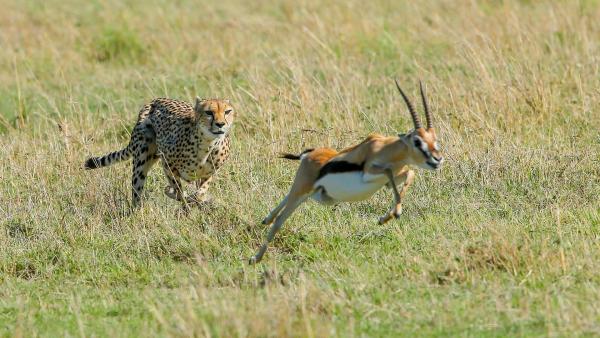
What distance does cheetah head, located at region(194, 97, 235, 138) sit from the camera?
7504 millimetres

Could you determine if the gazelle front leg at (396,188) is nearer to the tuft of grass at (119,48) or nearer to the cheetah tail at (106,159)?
the cheetah tail at (106,159)

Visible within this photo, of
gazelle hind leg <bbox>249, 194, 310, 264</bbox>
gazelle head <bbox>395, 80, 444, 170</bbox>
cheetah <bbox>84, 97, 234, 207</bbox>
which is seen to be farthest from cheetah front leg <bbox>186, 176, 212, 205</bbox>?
gazelle head <bbox>395, 80, 444, 170</bbox>

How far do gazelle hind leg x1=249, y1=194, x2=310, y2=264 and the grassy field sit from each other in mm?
91

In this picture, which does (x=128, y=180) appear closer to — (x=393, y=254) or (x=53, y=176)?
(x=53, y=176)

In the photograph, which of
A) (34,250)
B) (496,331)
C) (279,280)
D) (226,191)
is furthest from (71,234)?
(496,331)

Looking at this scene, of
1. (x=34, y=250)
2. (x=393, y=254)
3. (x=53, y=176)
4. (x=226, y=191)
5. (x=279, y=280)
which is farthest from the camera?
(x=53, y=176)

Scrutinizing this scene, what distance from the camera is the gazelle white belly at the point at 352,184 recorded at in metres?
5.40

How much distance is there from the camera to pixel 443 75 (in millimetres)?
10336

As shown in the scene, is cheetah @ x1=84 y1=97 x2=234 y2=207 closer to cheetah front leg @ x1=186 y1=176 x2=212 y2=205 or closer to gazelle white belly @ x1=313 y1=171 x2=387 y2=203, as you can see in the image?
cheetah front leg @ x1=186 y1=176 x2=212 y2=205

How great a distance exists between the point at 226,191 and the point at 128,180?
1070 millimetres

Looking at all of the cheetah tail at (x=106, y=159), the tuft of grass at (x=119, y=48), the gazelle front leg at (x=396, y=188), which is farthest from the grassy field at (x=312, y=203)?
the gazelle front leg at (x=396, y=188)

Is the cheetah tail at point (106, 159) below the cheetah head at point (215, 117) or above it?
below

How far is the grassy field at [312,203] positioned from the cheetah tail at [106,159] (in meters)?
0.12

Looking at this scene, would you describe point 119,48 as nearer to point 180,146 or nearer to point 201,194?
point 180,146
